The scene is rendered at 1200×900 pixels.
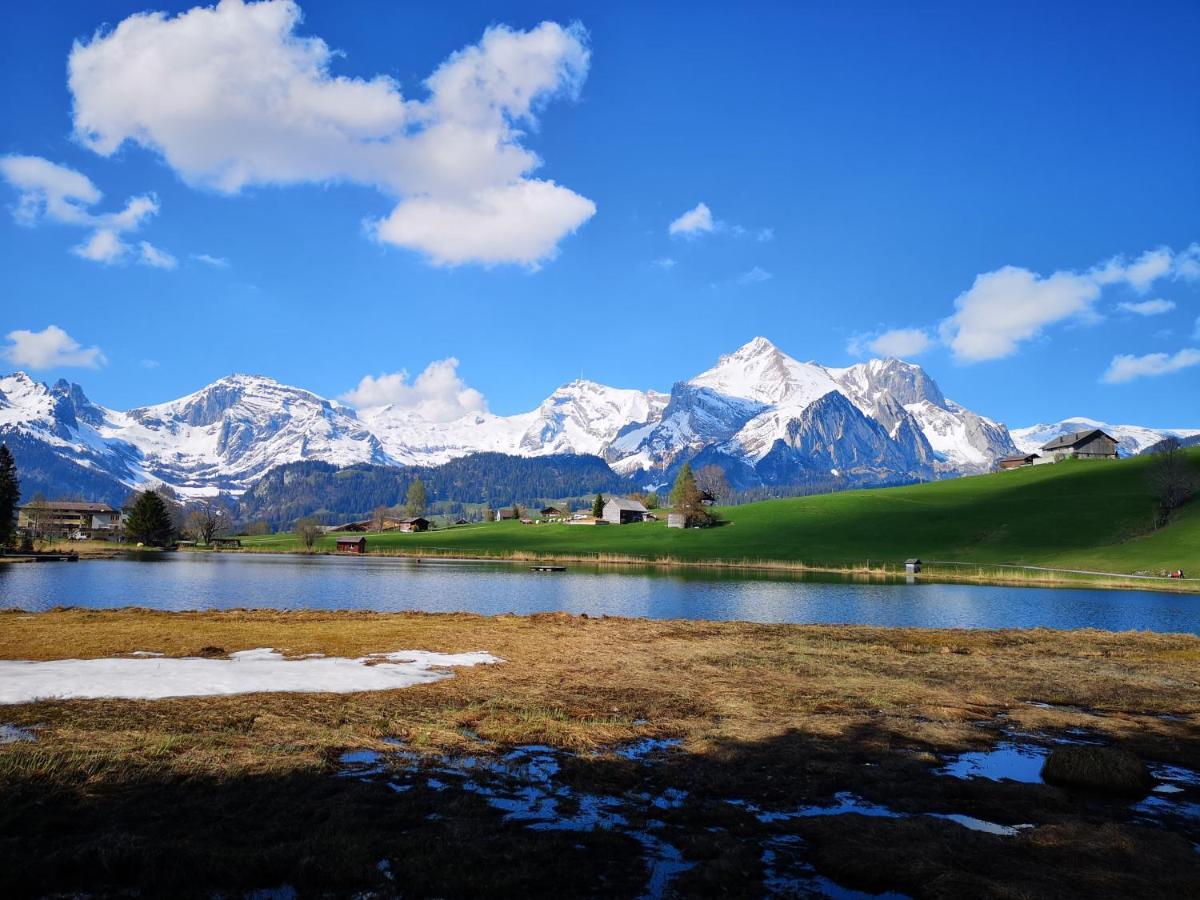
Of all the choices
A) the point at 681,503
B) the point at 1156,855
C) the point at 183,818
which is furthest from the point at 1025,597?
the point at 681,503

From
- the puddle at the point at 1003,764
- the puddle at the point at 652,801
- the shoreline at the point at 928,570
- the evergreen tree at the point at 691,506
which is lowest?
the shoreline at the point at 928,570

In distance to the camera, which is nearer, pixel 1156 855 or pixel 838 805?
pixel 1156 855

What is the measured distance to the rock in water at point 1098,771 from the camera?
14156 millimetres

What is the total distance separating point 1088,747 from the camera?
1502 cm

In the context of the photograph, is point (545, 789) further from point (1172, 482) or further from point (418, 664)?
point (1172, 482)

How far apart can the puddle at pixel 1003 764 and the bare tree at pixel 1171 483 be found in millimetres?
127924

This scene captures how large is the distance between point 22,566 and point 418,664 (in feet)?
312

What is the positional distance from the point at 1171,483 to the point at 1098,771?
13909 cm

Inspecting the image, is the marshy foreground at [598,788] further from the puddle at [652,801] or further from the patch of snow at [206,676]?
the patch of snow at [206,676]

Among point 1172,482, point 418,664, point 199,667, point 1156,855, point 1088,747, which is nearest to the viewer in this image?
point 1156,855

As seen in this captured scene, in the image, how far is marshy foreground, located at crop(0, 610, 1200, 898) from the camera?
9.67 metres

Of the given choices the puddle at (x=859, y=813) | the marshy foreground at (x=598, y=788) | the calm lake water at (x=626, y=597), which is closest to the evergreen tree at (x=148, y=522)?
the calm lake water at (x=626, y=597)

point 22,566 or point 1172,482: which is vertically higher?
point 1172,482

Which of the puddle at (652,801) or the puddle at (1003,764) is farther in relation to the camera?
the puddle at (1003,764)
